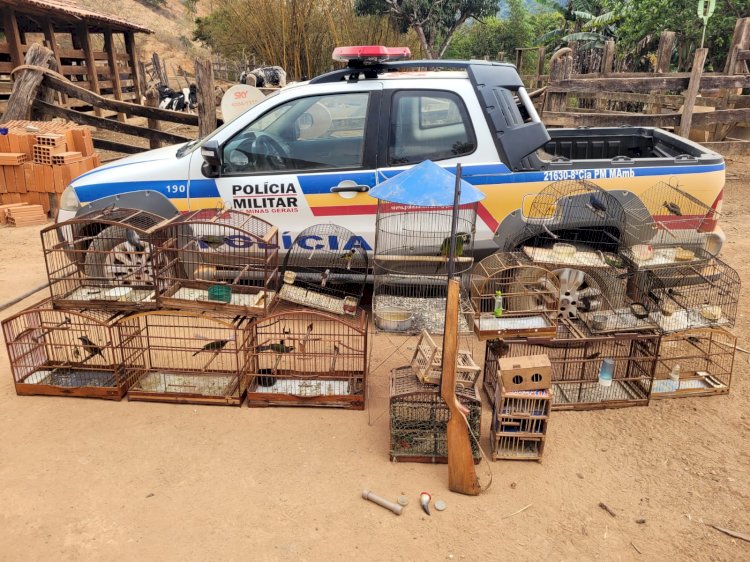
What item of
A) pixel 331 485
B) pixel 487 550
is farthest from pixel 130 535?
pixel 487 550

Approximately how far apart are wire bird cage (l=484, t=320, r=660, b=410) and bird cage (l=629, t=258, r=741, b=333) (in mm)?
278

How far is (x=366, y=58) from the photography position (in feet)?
18.5

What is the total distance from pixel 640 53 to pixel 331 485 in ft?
77.1

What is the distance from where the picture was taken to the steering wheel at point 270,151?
559cm

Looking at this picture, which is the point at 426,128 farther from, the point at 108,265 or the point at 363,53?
the point at 108,265

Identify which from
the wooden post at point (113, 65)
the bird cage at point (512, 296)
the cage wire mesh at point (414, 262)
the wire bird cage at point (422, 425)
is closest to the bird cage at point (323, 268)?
the cage wire mesh at point (414, 262)

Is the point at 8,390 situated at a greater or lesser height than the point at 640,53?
lesser

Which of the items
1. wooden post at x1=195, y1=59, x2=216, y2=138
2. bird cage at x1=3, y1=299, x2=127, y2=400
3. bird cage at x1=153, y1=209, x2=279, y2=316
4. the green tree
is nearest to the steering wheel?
bird cage at x1=153, y1=209, x2=279, y2=316

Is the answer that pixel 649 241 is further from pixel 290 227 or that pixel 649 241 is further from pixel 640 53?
pixel 640 53

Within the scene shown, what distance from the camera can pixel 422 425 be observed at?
395cm

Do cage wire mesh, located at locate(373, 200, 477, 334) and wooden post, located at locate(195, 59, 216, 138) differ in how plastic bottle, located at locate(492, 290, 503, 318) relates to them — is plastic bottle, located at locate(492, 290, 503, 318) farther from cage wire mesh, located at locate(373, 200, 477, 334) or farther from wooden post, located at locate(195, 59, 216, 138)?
wooden post, located at locate(195, 59, 216, 138)

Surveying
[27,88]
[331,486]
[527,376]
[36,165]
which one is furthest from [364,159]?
[27,88]

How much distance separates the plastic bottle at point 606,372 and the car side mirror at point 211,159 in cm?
374

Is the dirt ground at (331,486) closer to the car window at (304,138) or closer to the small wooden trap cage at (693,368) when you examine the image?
the small wooden trap cage at (693,368)
